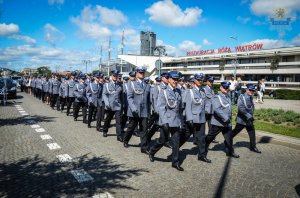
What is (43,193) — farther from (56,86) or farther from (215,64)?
(215,64)

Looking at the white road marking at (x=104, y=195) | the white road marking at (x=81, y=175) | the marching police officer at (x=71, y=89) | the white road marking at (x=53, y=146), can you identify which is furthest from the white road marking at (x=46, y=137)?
the marching police officer at (x=71, y=89)

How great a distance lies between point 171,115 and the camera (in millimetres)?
6035

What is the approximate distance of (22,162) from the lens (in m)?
6.15

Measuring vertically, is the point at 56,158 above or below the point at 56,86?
below

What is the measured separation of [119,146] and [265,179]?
13.3 ft

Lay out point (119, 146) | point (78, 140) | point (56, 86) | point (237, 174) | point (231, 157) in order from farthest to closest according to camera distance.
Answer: point (56, 86) → point (78, 140) → point (119, 146) → point (231, 157) → point (237, 174)

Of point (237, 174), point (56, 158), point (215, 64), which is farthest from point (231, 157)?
point (215, 64)

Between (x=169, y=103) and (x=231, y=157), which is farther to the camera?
(x=231, y=157)

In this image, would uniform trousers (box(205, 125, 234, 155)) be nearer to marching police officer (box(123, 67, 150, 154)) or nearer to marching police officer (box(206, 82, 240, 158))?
marching police officer (box(206, 82, 240, 158))

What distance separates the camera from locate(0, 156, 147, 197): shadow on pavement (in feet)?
15.1

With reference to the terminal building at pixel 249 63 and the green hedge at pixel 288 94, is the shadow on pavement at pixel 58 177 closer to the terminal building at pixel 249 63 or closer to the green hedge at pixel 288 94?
the green hedge at pixel 288 94

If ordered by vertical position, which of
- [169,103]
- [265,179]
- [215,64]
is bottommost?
[265,179]

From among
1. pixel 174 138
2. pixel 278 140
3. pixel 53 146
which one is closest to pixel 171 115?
pixel 174 138

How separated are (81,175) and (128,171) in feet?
3.15
